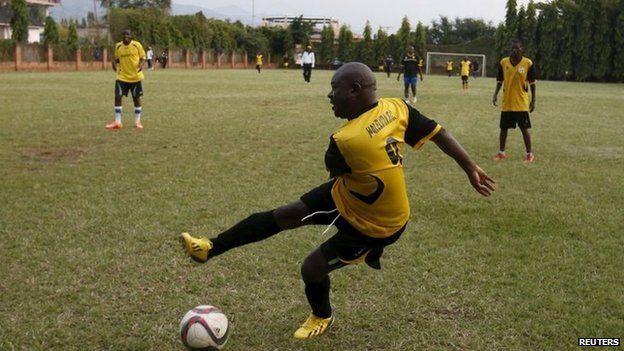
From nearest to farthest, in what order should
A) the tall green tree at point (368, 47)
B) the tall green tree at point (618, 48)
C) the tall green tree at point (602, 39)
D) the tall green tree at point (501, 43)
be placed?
the tall green tree at point (618, 48), the tall green tree at point (602, 39), the tall green tree at point (501, 43), the tall green tree at point (368, 47)

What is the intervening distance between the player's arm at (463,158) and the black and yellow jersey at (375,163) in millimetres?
58


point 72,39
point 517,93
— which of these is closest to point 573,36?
point 72,39

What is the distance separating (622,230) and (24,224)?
551 cm

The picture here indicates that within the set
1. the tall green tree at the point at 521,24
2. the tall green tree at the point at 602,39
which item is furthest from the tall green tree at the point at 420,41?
the tall green tree at the point at 602,39

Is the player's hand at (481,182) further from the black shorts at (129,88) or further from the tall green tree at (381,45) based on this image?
the tall green tree at (381,45)

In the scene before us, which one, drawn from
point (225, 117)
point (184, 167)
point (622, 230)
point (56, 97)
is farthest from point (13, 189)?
point (56, 97)

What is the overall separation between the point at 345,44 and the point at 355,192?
2615 inches

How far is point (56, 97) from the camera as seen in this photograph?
1925 centimetres

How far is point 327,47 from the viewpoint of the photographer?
69.6 m

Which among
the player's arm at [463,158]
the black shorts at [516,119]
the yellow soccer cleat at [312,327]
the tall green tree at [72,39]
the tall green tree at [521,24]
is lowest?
the yellow soccer cleat at [312,327]

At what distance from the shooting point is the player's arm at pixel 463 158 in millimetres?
3594

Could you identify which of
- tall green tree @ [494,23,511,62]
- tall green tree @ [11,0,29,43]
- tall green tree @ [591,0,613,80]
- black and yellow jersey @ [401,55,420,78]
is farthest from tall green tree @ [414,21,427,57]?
black and yellow jersey @ [401,55,420,78]

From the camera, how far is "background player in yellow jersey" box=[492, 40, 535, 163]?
31.7 feet

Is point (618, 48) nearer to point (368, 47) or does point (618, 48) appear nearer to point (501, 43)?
point (501, 43)
